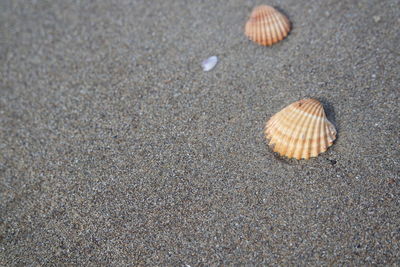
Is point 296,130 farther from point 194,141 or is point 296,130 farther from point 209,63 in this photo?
point 209,63

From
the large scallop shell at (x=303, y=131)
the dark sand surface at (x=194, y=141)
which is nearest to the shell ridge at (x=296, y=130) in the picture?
the large scallop shell at (x=303, y=131)

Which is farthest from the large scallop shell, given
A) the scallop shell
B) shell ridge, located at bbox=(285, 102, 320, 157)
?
the scallop shell

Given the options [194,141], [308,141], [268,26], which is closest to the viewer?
[308,141]

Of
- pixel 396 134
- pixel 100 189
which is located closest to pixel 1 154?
pixel 100 189

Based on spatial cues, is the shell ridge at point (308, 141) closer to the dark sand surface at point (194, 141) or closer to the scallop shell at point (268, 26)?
the dark sand surface at point (194, 141)

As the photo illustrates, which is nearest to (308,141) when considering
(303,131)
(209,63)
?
(303,131)

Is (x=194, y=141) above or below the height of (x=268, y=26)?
below
